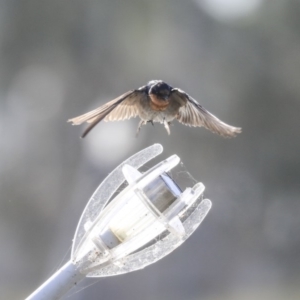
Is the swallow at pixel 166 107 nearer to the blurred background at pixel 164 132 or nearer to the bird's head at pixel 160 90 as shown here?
the bird's head at pixel 160 90

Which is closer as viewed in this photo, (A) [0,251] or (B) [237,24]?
(A) [0,251]

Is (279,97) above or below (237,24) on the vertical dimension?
below

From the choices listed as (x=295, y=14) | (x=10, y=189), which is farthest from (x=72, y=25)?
(x=295, y=14)

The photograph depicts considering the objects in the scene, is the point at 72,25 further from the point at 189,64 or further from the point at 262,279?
the point at 262,279

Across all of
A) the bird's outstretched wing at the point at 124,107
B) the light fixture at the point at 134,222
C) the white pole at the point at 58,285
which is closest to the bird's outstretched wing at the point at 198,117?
the bird's outstretched wing at the point at 124,107

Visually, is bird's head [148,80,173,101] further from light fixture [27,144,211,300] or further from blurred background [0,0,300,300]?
blurred background [0,0,300,300]

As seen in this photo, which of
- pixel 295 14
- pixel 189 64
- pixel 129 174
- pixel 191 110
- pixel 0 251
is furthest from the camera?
pixel 295 14

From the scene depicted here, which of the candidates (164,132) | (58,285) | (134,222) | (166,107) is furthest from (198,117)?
(164,132)

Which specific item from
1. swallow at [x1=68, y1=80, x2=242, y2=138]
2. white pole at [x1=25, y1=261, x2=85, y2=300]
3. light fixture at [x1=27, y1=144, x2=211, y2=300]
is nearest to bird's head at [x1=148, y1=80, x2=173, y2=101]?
swallow at [x1=68, y1=80, x2=242, y2=138]
